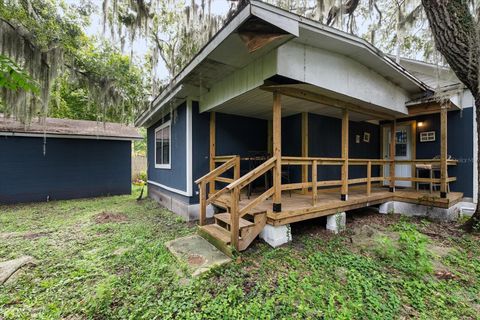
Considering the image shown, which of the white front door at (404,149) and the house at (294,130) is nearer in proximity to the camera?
the house at (294,130)

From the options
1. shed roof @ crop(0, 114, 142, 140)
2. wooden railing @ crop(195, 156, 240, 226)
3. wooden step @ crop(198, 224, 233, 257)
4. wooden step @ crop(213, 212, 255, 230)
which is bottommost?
wooden step @ crop(198, 224, 233, 257)

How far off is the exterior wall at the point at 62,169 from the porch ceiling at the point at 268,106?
654 cm

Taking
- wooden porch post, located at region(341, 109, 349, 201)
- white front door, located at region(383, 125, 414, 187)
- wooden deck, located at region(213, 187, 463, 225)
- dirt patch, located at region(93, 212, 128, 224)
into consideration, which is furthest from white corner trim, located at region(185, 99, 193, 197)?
white front door, located at region(383, 125, 414, 187)

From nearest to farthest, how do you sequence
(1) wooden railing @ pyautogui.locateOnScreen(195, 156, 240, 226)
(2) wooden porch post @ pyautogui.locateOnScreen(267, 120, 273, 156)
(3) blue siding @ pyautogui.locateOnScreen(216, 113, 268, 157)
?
(1) wooden railing @ pyautogui.locateOnScreen(195, 156, 240, 226) < (3) blue siding @ pyautogui.locateOnScreen(216, 113, 268, 157) < (2) wooden porch post @ pyautogui.locateOnScreen(267, 120, 273, 156)

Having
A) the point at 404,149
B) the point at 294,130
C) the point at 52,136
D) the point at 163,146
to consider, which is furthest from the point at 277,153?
the point at 52,136

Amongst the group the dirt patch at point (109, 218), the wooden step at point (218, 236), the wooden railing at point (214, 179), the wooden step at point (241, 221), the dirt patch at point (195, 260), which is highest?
the wooden railing at point (214, 179)

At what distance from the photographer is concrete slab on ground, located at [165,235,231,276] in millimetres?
2822

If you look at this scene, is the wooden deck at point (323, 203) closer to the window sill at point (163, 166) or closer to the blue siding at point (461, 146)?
the blue siding at point (461, 146)

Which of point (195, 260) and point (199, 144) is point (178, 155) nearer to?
point (199, 144)

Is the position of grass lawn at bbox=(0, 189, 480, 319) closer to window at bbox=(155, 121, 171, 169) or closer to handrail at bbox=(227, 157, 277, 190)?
handrail at bbox=(227, 157, 277, 190)

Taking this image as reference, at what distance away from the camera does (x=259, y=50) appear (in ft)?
10.5

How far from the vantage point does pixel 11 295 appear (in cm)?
238

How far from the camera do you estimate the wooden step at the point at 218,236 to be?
3127mm

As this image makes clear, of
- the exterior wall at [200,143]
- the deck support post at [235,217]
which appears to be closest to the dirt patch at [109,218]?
the exterior wall at [200,143]
